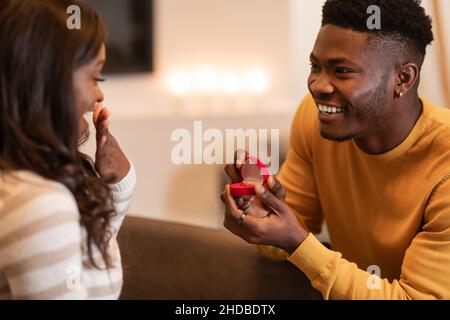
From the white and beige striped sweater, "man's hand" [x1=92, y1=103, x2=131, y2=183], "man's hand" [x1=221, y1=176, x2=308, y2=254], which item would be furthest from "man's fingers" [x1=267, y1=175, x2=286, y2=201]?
the white and beige striped sweater

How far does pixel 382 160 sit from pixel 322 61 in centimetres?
22

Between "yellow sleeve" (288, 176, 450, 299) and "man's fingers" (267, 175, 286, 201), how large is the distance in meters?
0.08

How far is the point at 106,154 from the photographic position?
33.7 inches

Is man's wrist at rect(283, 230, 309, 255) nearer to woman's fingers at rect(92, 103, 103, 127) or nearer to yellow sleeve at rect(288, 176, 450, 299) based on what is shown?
yellow sleeve at rect(288, 176, 450, 299)

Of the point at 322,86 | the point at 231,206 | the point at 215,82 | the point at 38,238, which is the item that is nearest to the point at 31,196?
the point at 38,238

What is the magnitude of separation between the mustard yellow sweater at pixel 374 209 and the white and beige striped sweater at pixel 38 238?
393 millimetres

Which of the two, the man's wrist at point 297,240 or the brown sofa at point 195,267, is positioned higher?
the man's wrist at point 297,240

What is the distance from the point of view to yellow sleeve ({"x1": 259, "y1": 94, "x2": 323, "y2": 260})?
3.62 feet

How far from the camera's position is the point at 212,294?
114 cm

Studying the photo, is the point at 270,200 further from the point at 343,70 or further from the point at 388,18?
the point at 388,18

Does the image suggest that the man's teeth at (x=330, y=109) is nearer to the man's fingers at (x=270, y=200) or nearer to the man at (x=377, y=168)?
the man at (x=377, y=168)

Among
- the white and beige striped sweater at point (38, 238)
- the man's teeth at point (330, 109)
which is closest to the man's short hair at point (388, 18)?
the man's teeth at point (330, 109)

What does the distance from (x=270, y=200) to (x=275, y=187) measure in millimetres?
43

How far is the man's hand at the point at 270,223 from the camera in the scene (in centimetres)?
86
